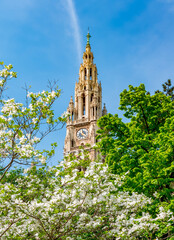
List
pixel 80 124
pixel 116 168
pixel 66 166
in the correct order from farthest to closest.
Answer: pixel 80 124
pixel 116 168
pixel 66 166

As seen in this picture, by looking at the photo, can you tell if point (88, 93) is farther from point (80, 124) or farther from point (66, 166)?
point (66, 166)

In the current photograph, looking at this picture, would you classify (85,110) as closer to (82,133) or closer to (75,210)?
(82,133)

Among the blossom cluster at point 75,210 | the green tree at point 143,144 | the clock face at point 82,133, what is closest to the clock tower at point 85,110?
the clock face at point 82,133

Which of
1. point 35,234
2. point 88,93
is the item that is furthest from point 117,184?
point 88,93

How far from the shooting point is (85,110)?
64812 mm

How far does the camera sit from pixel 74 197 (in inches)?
383

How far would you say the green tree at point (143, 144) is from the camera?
526 inches

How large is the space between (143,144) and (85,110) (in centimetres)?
4930

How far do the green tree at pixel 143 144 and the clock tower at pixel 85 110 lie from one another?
36.7 metres

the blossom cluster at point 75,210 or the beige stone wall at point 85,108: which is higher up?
the beige stone wall at point 85,108

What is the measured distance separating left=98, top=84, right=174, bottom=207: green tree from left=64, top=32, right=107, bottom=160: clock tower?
120 feet

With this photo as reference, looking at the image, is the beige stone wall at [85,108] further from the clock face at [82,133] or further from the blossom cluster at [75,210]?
the blossom cluster at [75,210]

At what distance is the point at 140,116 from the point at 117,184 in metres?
7.53

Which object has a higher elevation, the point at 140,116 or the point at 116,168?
the point at 140,116
